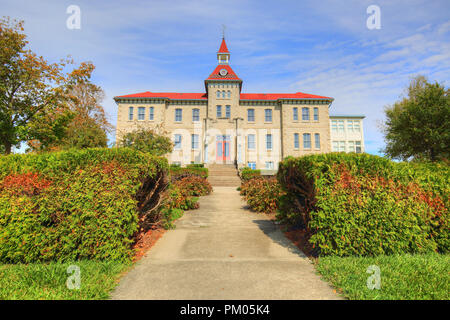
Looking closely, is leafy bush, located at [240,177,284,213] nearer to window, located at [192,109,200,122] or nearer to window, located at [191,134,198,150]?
window, located at [191,134,198,150]

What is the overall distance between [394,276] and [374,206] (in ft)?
4.56

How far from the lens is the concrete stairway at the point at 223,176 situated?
21.2 metres

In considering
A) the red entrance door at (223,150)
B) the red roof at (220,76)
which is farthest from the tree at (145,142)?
the red roof at (220,76)

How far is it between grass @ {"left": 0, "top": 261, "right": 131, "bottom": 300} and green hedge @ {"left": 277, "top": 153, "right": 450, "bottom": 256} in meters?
3.77

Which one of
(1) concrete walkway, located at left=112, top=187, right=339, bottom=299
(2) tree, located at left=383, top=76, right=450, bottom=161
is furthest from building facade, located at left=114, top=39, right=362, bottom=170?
(1) concrete walkway, located at left=112, top=187, right=339, bottom=299

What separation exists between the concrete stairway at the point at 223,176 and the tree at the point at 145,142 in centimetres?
550

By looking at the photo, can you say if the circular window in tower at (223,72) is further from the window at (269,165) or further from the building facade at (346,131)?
the building facade at (346,131)

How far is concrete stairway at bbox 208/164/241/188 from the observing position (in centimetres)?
2117

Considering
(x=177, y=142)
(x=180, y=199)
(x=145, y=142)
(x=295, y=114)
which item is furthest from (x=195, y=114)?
(x=180, y=199)

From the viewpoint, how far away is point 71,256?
170 inches

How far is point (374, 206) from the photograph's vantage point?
15.2 ft

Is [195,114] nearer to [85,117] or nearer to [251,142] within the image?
[251,142]
